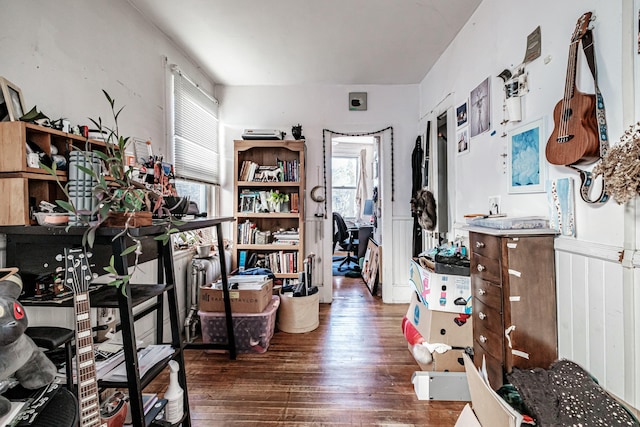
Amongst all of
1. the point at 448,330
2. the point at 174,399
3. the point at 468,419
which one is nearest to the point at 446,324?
the point at 448,330

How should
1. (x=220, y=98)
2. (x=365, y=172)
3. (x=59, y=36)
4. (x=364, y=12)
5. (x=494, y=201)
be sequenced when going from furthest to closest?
(x=365, y=172)
(x=220, y=98)
(x=364, y=12)
(x=494, y=201)
(x=59, y=36)

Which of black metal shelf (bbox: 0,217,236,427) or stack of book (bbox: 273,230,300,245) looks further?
stack of book (bbox: 273,230,300,245)

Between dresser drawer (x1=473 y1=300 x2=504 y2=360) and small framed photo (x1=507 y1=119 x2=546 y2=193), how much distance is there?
705 millimetres

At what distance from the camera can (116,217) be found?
1181 millimetres

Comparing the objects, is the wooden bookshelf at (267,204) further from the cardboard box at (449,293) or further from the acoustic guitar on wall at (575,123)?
the acoustic guitar on wall at (575,123)

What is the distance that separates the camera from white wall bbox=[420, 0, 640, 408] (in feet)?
3.72

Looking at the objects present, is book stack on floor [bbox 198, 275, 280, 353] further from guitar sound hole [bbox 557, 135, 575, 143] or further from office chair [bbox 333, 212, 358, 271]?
office chair [bbox 333, 212, 358, 271]

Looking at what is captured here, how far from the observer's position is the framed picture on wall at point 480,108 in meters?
2.15

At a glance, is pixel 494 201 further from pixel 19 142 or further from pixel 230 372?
pixel 19 142

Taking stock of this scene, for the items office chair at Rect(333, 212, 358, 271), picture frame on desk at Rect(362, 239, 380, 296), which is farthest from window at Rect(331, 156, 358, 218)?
picture frame on desk at Rect(362, 239, 380, 296)

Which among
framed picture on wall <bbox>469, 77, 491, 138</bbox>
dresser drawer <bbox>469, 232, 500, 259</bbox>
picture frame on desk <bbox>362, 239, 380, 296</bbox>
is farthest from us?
picture frame on desk <bbox>362, 239, 380, 296</bbox>

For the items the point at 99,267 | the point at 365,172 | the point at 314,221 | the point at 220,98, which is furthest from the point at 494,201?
the point at 365,172

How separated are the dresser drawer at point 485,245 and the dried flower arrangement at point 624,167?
50 cm

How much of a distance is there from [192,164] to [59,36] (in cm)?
148
